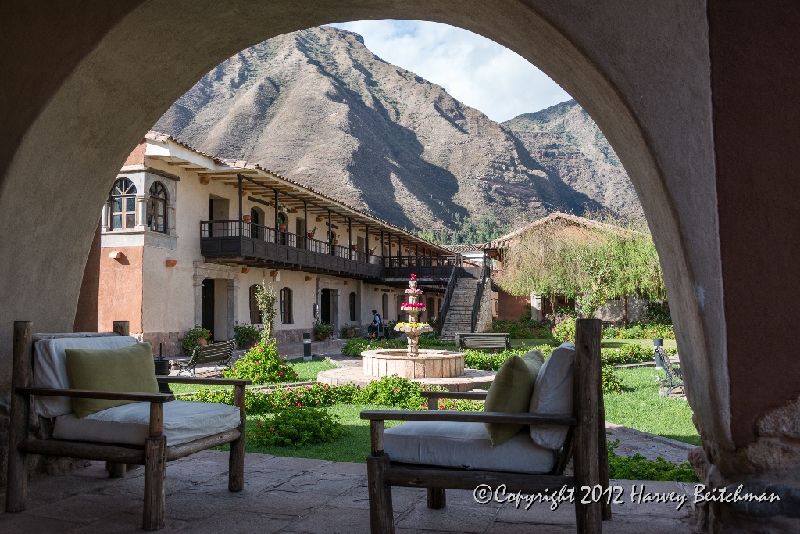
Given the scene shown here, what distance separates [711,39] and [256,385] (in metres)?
9.03

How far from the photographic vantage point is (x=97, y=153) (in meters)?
4.62

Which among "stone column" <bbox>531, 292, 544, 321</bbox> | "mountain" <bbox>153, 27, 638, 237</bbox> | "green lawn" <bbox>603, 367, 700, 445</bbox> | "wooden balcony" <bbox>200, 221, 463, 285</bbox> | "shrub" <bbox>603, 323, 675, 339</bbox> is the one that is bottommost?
"green lawn" <bbox>603, 367, 700, 445</bbox>

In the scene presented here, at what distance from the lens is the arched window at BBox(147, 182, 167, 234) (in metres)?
16.3

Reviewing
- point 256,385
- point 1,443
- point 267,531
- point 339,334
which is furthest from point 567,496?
point 339,334

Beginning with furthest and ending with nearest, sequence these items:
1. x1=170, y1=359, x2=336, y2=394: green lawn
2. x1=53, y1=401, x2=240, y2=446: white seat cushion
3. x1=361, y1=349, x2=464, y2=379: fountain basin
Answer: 1. x1=170, y1=359, x2=336, y2=394: green lawn
2. x1=361, y1=349, x2=464, y2=379: fountain basin
3. x1=53, y1=401, x2=240, y2=446: white seat cushion

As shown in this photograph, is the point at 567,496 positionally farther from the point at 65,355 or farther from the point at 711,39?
the point at 65,355

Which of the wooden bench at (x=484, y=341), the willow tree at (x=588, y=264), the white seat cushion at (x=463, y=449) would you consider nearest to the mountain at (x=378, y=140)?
the willow tree at (x=588, y=264)

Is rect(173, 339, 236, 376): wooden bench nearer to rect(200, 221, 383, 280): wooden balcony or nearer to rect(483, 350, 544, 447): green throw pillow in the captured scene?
rect(200, 221, 383, 280): wooden balcony

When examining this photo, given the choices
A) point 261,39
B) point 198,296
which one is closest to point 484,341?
point 198,296

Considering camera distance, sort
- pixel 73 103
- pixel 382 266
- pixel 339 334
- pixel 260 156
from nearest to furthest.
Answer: pixel 73 103
pixel 339 334
pixel 382 266
pixel 260 156

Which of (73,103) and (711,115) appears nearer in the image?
(711,115)

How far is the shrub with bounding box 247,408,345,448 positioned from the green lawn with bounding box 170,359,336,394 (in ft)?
15.2

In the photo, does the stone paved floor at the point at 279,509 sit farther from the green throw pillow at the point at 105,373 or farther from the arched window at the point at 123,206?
the arched window at the point at 123,206

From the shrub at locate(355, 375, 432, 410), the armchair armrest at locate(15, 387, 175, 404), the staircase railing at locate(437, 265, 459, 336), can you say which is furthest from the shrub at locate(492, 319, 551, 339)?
the armchair armrest at locate(15, 387, 175, 404)
